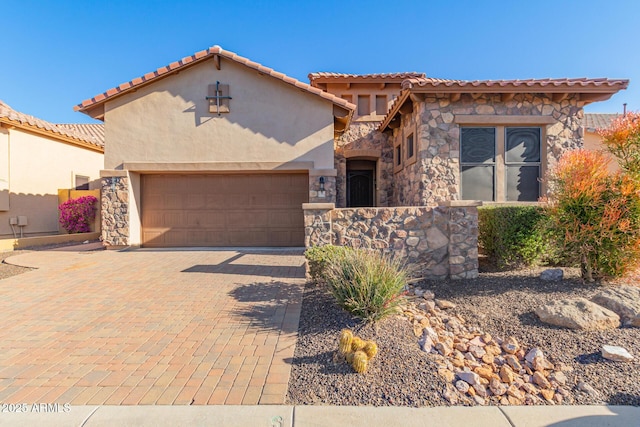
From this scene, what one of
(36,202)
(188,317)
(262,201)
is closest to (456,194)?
(262,201)

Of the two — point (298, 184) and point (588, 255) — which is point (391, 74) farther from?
point (588, 255)

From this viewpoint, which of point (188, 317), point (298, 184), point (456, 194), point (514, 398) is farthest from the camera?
point (298, 184)

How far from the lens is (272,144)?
10031 millimetres

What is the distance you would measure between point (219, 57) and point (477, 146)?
8276 mm

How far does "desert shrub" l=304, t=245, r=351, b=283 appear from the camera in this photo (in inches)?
203

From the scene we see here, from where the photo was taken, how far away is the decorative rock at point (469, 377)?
10.2ft

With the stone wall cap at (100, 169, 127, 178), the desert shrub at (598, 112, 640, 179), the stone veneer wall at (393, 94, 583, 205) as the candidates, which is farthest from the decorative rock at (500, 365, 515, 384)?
the stone wall cap at (100, 169, 127, 178)

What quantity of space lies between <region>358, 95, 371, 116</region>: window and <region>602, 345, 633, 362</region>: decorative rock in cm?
1152

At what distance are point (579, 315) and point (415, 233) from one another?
2.82 meters

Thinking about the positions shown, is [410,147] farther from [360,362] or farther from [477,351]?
[360,362]

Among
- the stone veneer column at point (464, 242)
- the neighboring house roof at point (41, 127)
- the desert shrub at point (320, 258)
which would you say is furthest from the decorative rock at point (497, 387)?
the neighboring house roof at point (41, 127)

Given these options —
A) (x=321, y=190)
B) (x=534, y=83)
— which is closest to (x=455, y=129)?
(x=534, y=83)

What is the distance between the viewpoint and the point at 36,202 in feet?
42.7

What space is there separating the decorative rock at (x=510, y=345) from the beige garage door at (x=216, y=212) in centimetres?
742
